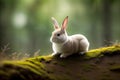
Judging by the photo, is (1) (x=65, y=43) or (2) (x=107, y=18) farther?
(2) (x=107, y=18)

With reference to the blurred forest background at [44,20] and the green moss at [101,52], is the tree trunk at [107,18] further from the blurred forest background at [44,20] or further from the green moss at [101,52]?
the green moss at [101,52]

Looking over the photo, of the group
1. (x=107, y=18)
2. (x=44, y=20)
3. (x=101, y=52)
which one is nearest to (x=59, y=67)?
(x=101, y=52)

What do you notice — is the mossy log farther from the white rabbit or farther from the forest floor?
the white rabbit

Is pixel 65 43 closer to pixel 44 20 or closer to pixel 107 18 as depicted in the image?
pixel 107 18

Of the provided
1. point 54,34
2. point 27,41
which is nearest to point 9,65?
point 54,34

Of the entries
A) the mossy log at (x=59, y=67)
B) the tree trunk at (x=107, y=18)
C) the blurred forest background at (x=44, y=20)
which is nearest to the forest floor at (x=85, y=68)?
the mossy log at (x=59, y=67)
